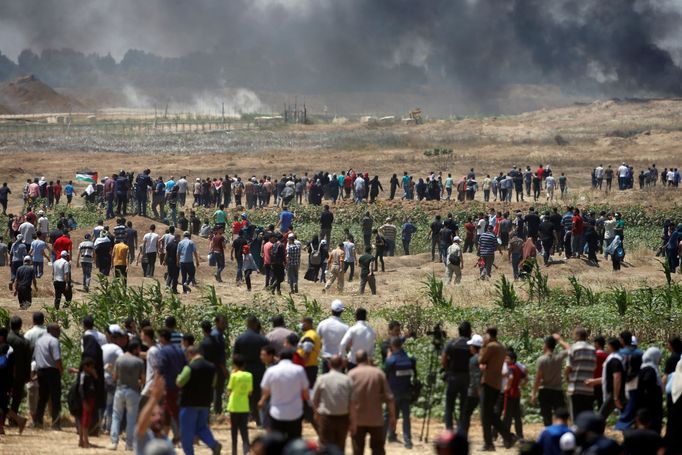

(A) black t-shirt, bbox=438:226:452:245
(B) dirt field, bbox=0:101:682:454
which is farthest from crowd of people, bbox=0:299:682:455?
(A) black t-shirt, bbox=438:226:452:245

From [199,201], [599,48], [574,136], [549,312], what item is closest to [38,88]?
[599,48]

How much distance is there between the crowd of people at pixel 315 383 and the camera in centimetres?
1225

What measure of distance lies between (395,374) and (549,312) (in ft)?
28.9

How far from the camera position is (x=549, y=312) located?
22.4 meters

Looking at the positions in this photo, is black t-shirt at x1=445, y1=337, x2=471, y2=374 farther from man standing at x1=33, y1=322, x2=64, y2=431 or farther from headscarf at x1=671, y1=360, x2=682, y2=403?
man standing at x1=33, y1=322, x2=64, y2=431

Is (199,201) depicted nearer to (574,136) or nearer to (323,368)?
(323,368)

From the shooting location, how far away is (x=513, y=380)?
48.0ft

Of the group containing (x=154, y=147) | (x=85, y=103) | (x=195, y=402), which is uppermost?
(x=85, y=103)

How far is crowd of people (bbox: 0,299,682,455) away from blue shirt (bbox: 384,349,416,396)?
13mm

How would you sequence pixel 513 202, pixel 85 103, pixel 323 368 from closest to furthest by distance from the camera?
pixel 323 368
pixel 513 202
pixel 85 103

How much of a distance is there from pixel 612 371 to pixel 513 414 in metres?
2.00

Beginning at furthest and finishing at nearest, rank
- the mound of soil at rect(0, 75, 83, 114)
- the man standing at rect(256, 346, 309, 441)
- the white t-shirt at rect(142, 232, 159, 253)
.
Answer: the mound of soil at rect(0, 75, 83, 114), the white t-shirt at rect(142, 232, 159, 253), the man standing at rect(256, 346, 309, 441)

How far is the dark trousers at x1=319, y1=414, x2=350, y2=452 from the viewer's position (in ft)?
39.8

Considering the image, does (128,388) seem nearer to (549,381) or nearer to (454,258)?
(549,381)
